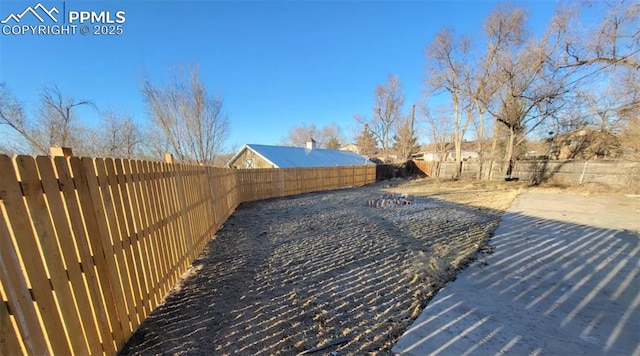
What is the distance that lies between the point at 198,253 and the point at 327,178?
12.4 metres

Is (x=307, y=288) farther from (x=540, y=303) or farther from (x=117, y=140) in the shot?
(x=117, y=140)

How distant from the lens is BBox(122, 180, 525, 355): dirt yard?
7.02ft

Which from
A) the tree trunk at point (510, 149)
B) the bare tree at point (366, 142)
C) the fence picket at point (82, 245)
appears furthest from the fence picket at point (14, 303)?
the bare tree at point (366, 142)

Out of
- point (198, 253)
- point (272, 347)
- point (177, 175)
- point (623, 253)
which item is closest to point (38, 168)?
point (272, 347)

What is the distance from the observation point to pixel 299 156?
74.4 feet

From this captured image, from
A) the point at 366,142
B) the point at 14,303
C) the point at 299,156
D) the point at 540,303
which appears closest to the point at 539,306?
the point at 540,303

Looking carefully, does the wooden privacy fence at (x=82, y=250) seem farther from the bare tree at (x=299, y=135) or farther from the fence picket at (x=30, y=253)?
the bare tree at (x=299, y=135)

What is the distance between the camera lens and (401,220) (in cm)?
674

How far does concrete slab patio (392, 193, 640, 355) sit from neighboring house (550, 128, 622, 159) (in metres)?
19.8

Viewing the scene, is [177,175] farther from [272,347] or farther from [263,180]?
[263,180]

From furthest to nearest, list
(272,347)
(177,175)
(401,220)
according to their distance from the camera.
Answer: (401,220) < (177,175) < (272,347)

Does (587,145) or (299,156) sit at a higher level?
(587,145)

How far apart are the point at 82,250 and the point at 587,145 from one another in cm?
2987

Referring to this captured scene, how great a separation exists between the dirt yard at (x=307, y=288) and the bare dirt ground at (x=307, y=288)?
10mm
